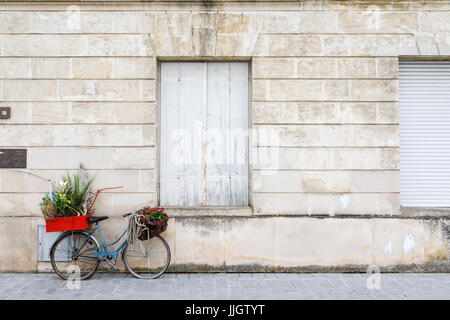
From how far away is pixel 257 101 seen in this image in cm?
592

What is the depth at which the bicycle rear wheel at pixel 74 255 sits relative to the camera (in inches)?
212

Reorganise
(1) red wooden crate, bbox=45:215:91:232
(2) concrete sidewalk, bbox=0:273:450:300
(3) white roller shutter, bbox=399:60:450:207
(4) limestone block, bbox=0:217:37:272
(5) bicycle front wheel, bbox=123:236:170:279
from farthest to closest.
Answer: (3) white roller shutter, bbox=399:60:450:207
(4) limestone block, bbox=0:217:37:272
(5) bicycle front wheel, bbox=123:236:170:279
(1) red wooden crate, bbox=45:215:91:232
(2) concrete sidewalk, bbox=0:273:450:300

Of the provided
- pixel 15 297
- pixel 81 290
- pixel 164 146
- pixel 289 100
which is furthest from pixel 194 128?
pixel 15 297

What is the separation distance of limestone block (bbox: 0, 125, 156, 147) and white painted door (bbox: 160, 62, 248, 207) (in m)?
0.42

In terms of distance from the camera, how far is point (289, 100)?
5.93 m

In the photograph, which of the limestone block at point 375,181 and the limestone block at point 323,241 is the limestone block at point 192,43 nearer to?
the limestone block at point 323,241

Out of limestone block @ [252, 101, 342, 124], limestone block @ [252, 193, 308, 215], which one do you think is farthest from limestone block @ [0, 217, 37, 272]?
limestone block @ [252, 101, 342, 124]

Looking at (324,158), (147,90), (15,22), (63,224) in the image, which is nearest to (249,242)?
(324,158)

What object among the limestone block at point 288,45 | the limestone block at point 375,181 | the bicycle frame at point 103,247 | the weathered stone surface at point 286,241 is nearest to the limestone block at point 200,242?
the weathered stone surface at point 286,241

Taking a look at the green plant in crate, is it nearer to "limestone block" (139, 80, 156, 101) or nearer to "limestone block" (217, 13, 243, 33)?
"limestone block" (139, 80, 156, 101)

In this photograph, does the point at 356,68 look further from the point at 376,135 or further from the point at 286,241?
the point at 286,241

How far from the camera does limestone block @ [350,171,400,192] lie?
5883 mm

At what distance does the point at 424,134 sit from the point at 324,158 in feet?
6.10

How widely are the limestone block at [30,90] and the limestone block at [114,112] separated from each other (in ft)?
1.49
